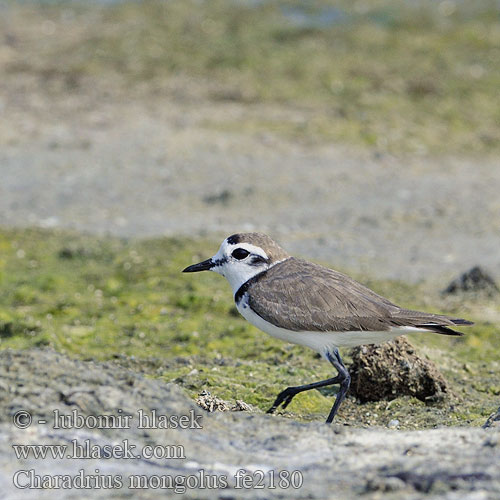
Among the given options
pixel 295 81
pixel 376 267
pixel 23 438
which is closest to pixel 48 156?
pixel 295 81

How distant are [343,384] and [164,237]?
586 cm

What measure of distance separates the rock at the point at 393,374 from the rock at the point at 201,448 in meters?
1.76

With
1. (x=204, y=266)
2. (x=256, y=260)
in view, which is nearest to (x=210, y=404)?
(x=256, y=260)

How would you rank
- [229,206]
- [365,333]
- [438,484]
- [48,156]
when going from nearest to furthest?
[438,484] → [365,333] → [229,206] → [48,156]

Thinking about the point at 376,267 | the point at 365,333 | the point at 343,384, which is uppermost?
the point at 365,333

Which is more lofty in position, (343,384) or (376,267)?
(343,384)

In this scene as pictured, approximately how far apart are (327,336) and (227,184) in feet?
25.9

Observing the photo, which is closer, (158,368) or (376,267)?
(158,368)

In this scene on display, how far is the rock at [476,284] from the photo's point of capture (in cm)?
997

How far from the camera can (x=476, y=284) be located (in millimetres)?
9984

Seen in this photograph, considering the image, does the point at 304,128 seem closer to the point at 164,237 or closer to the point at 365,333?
the point at 164,237

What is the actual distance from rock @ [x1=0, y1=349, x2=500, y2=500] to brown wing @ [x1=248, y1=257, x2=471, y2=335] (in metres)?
1.20

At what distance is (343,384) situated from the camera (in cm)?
618

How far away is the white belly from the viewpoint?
6023 millimetres
